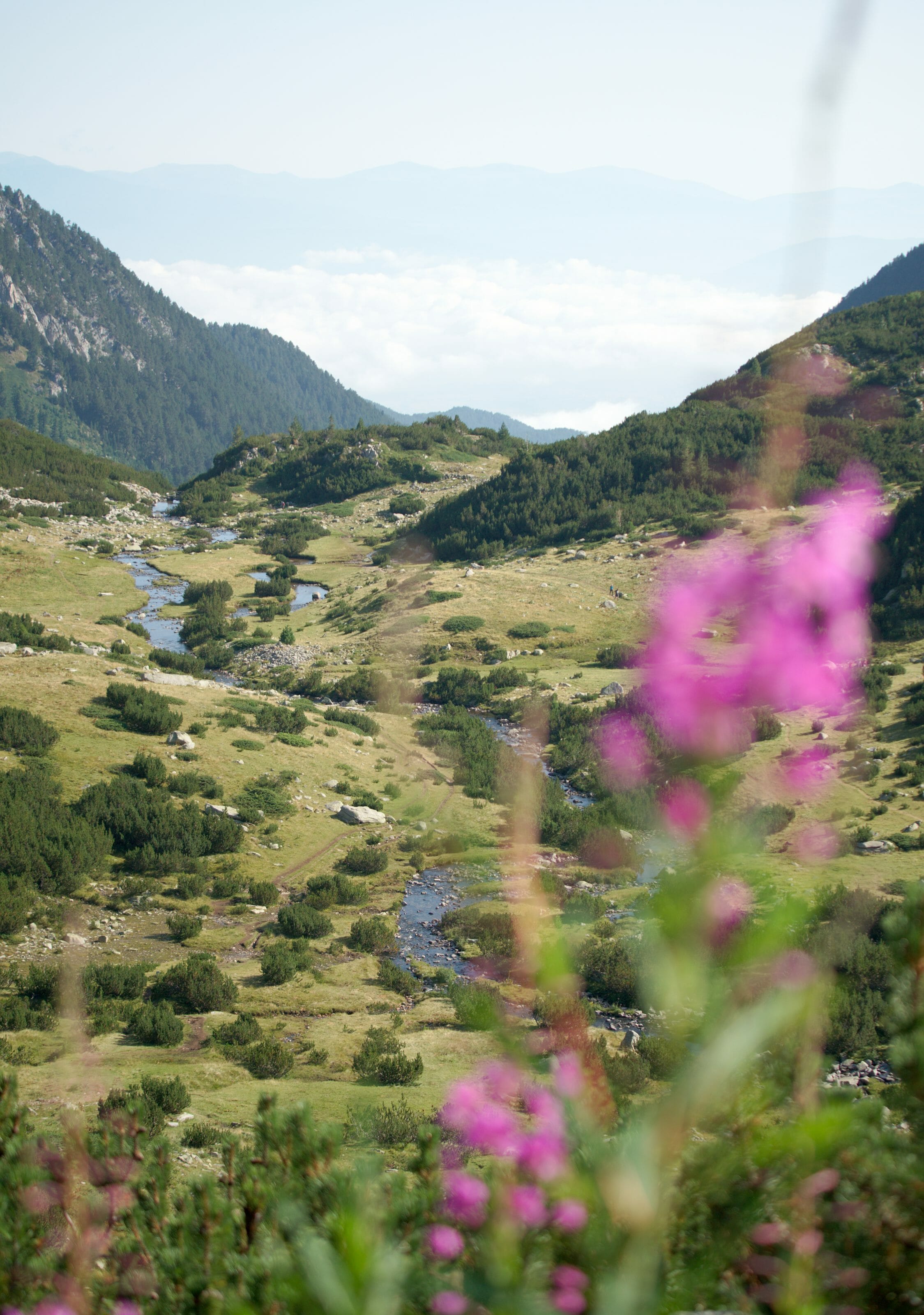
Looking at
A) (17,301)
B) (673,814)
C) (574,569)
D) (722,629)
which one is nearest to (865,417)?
(574,569)

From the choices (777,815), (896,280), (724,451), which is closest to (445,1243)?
(777,815)

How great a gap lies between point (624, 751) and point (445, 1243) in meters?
21.0

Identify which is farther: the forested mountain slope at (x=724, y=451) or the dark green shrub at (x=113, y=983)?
the forested mountain slope at (x=724, y=451)

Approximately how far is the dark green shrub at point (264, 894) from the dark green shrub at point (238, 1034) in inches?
174

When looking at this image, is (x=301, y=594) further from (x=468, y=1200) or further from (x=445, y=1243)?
(x=445, y=1243)

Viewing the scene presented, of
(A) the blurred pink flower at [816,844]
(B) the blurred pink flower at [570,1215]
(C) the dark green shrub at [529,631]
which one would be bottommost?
(A) the blurred pink flower at [816,844]

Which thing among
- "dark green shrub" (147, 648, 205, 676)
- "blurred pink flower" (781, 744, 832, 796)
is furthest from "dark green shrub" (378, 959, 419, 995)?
"dark green shrub" (147, 648, 205, 676)

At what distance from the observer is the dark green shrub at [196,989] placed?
479 inches

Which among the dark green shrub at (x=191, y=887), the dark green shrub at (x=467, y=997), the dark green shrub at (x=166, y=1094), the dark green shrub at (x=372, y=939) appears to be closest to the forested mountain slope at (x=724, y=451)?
the dark green shrub at (x=191, y=887)

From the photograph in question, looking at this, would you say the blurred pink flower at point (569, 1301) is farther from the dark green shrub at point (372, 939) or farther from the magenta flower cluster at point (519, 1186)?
the dark green shrub at point (372, 939)

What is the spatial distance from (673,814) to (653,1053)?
29.2 ft

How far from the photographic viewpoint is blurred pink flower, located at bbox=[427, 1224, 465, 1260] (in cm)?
238

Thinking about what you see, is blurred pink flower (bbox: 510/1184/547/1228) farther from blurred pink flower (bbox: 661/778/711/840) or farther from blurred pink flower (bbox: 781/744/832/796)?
blurred pink flower (bbox: 781/744/832/796)

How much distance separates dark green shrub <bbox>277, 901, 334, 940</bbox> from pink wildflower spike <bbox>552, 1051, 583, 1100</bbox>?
1317 cm
